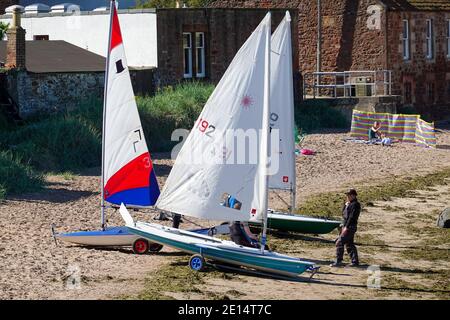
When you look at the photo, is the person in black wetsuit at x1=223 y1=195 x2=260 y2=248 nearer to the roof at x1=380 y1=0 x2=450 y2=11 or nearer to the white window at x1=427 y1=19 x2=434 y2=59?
the roof at x1=380 y1=0 x2=450 y2=11

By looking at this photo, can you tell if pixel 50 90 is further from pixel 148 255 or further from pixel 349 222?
pixel 349 222

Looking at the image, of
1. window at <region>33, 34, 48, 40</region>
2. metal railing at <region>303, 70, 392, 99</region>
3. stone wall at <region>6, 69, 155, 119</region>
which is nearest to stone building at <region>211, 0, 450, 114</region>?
metal railing at <region>303, 70, 392, 99</region>

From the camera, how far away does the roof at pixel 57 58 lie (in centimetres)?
4000

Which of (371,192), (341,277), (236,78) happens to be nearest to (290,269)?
(341,277)

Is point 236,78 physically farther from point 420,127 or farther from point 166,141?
point 420,127

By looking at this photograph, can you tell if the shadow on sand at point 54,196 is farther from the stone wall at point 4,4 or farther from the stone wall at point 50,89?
the stone wall at point 4,4

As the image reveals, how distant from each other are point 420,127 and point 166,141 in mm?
10941

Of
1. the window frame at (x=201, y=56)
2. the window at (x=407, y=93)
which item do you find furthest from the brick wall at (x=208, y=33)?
the window at (x=407, y=93)

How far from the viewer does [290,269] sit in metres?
20.6

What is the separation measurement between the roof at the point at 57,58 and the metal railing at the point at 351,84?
11318 millimetres

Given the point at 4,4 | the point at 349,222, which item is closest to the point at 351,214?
the point at 349,222

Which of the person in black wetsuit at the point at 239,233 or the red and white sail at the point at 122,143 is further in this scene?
the red and white sail at the point at 122,143

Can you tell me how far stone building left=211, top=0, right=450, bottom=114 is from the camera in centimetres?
5094

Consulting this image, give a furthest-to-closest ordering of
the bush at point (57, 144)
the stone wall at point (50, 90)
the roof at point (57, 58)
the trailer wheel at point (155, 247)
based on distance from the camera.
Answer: the roof at point (57, 58) → the stone wall at point (50, 90) → the bush at point (57, 144) → the trailer wheel at point (155, 247)
